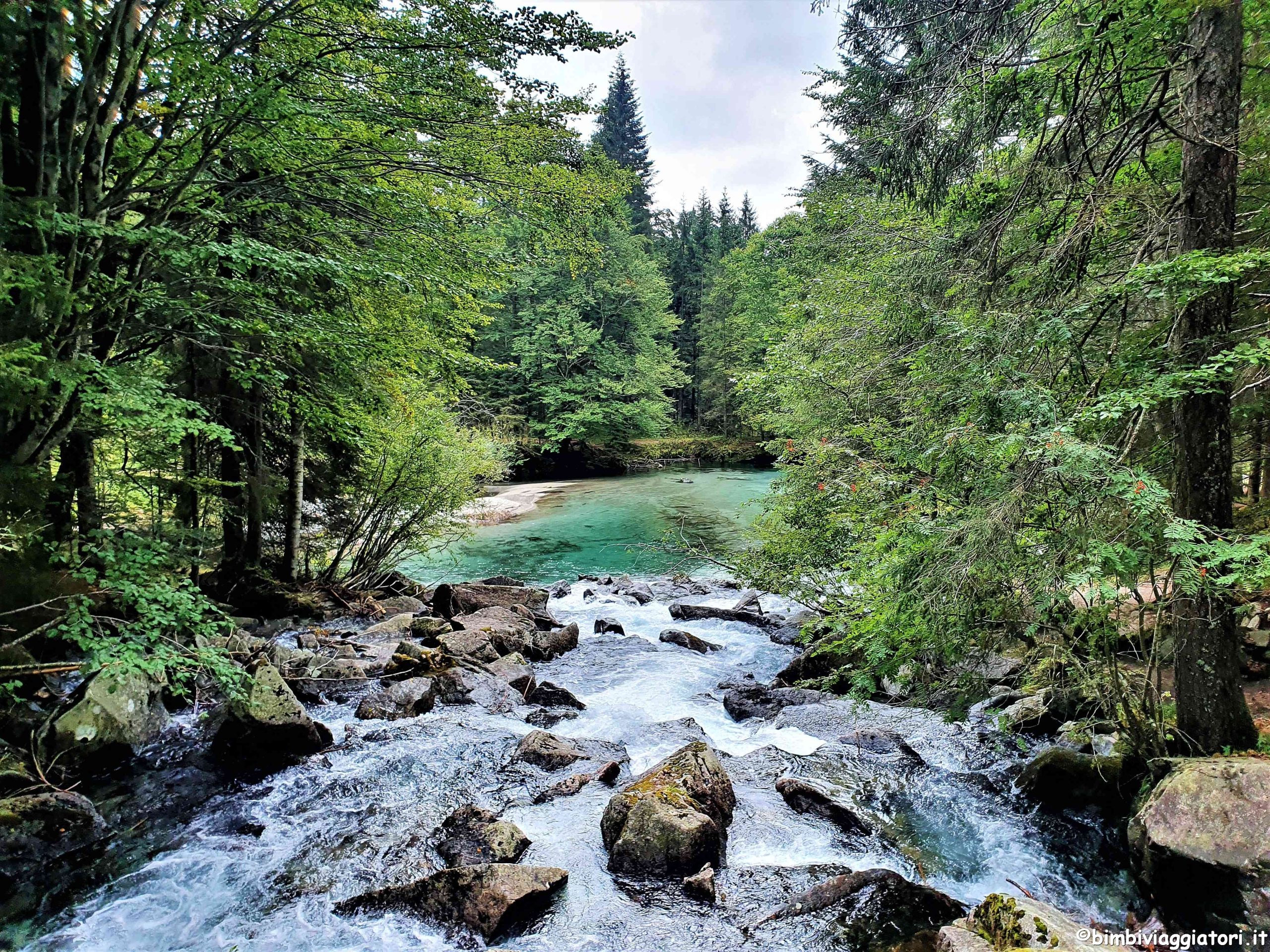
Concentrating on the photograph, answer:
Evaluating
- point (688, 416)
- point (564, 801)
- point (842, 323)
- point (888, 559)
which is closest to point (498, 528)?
point (842, 323)

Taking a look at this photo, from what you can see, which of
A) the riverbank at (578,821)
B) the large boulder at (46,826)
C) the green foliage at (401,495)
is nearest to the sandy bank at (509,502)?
the green foliage at (401,495)

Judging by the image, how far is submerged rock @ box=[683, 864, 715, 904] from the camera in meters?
3.93

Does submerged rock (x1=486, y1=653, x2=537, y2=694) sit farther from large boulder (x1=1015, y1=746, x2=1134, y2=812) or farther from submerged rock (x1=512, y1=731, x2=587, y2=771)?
large boulder (x1=1015, y1=746, x2=1134, y2=812)

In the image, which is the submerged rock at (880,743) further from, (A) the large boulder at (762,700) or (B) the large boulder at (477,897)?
(B) the large boulder at (477,897)

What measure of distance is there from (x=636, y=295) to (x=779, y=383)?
29.0 metres

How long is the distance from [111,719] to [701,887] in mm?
5263

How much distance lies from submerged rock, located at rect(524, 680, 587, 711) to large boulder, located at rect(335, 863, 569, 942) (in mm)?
3358

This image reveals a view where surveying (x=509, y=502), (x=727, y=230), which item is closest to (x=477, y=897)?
(x=509, y=502)

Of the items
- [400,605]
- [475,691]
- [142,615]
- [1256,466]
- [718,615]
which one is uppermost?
[1256,466]

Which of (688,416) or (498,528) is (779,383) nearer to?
(498,528)

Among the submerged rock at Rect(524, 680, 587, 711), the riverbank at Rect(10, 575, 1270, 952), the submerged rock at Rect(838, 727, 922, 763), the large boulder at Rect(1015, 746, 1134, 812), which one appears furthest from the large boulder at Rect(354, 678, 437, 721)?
the large boulder at Rect(1015, 746, 1134, 812)

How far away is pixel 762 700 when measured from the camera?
754cm

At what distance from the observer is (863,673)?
456 centimetres

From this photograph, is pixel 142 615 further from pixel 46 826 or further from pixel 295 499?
pixel 295 499
